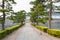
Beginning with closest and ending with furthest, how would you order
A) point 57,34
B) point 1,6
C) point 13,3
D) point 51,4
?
point 57,34 → point 1,6 → point 13,3 → point 51,4

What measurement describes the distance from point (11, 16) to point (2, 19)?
1.61m

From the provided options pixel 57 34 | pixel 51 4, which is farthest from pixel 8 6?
pixel 57 34

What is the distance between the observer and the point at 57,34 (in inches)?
819

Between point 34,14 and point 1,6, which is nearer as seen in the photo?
point 1,6

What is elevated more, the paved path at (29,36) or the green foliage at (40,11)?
the green foliage at (40,11)

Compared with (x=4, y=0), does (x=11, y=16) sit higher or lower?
lower

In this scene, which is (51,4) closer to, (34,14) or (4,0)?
(4,0)

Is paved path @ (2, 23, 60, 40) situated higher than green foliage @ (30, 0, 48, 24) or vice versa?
green foliage @ (30, 0, 48, 24)

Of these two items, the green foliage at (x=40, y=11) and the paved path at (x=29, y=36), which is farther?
the green foliage at (x=40, y=11)

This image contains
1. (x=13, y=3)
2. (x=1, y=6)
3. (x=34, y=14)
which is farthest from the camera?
(x=34, y=14)

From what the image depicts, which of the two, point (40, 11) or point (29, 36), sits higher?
point (40, 11)

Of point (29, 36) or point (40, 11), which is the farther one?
point (40, 11)

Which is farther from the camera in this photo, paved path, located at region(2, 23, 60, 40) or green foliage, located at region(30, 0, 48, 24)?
green foliage, located at region(30, 0, 48, 24)

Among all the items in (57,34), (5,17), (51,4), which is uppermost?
(51,4)
